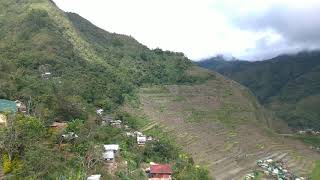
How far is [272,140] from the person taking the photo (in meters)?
62.3

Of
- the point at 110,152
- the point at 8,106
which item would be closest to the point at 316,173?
the point at 110,152

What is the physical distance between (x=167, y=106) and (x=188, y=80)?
1441cm

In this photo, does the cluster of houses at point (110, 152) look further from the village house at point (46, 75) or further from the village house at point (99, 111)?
the village house at point (46, 75)

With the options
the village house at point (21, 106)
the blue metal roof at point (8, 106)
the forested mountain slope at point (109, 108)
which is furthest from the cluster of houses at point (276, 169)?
the blue metal roof at point (8, 106)

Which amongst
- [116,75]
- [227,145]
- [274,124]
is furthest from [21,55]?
[274,124]

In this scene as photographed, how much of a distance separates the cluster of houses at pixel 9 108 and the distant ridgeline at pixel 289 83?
73.4 metres

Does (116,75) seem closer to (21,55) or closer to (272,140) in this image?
(21,55)

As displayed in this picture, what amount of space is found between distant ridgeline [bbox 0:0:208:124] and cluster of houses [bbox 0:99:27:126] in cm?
78

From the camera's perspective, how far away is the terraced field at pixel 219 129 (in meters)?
50.9

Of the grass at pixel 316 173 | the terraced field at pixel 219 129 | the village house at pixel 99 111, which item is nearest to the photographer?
the village house at pixel 99 111

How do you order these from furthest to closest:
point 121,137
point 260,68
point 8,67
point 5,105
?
point 260,68 → point 8,67 → point 121,137 → point 5,105

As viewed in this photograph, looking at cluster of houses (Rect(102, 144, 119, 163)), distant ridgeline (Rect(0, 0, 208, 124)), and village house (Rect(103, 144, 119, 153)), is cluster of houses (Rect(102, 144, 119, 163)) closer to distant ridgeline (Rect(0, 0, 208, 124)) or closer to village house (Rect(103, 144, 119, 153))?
village house (Rect(103, 144, 119, 153))

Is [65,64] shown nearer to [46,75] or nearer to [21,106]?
[46,75]

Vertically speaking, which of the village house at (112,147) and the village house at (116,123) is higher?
the village house at (116,123)
